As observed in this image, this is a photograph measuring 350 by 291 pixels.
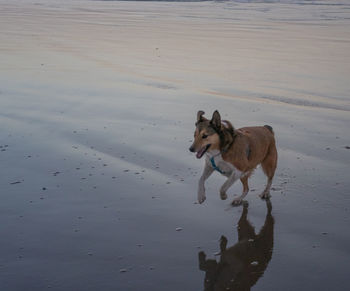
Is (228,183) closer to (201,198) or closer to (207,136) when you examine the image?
(201,198)

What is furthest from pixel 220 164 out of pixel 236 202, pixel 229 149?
pixel 236 202

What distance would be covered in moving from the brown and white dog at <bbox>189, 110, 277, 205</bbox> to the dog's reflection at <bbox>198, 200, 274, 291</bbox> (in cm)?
63

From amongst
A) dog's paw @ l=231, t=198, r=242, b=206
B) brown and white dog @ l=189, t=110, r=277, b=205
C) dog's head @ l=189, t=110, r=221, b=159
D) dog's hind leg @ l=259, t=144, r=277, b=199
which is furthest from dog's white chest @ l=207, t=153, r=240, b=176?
dog's hind leg @ l=259, t=144, r=277, b=199

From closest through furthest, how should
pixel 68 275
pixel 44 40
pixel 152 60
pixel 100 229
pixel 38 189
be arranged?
pixel 68 275 < pixel 100 229 < pixel 38 189 < pixel 152 60 < pixel 44 40

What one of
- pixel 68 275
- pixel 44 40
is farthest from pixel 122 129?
pixel 44 40

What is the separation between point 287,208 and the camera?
544 cm

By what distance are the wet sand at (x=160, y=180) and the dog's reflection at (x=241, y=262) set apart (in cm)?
1

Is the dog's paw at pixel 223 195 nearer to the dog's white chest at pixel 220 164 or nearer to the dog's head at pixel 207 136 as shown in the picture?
the dog's white chest at pixel 220 164

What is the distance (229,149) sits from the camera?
527cm

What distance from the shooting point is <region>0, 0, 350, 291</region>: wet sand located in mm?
4168

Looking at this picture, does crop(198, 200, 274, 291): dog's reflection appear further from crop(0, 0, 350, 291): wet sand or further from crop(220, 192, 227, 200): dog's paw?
crop(220, 192, 227, 200): dog's paw

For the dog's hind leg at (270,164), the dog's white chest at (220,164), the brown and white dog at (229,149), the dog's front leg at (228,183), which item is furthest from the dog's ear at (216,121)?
the dog's hind leg at (270,164)

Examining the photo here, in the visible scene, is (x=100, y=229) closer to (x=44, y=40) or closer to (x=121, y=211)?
(x=121, y=211)

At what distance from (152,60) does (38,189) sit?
31.9 feet
